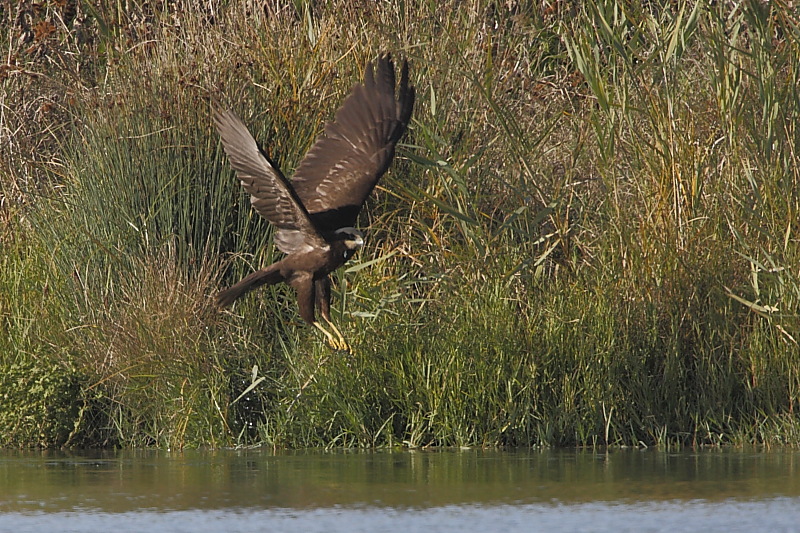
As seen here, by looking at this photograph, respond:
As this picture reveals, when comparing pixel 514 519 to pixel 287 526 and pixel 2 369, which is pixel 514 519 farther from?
pixel 2 369

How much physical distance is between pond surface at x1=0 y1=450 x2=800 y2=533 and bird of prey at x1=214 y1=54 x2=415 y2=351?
858 millimetres

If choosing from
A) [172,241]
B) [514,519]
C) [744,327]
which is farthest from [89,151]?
[514,519]

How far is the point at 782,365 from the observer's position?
720cm

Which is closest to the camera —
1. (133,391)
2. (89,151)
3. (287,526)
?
(287,526)

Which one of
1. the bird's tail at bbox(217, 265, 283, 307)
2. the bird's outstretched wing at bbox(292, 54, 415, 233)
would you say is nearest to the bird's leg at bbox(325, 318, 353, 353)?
the bird's tail at bbox(217, 265, 283, 307)

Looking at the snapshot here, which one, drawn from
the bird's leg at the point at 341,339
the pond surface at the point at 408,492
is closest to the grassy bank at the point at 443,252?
the bird's leg at the point at 341,339

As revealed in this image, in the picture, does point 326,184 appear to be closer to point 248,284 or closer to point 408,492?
point 248,284

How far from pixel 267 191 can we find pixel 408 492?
2.08 meters

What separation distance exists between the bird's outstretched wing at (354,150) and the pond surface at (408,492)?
1.31m

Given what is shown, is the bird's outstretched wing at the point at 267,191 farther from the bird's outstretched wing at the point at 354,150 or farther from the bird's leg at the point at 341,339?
the bird's leg at the point at 341,339

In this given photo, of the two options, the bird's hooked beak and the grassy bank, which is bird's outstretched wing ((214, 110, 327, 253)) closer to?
the bird's hooked beak

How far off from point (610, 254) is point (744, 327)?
2.43ft

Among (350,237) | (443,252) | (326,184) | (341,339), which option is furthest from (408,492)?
(326,184)

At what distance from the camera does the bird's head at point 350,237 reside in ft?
24.0
